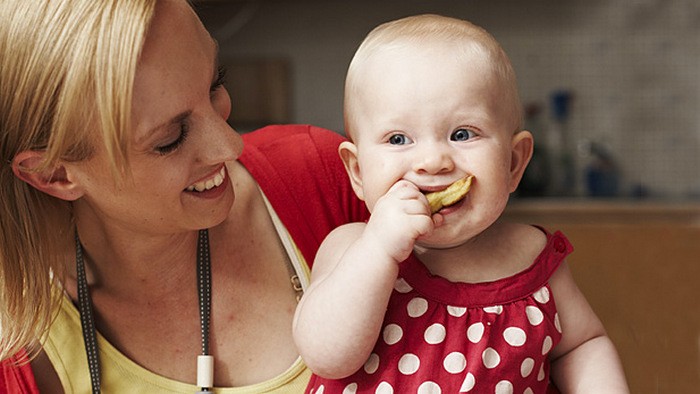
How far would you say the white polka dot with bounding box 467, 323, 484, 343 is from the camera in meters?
0.93

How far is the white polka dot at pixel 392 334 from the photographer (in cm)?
95

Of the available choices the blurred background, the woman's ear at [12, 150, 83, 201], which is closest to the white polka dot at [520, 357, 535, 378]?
the woman's ear at [12, 150, 83, 201]

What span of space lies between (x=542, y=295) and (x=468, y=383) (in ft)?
0.46

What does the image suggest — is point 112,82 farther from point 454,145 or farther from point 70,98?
point 454,145

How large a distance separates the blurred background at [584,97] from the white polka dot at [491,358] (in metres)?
2.00

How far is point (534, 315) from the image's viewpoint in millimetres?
961

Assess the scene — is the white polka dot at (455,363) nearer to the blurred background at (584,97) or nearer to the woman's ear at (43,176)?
the woman's ear at (43,176)

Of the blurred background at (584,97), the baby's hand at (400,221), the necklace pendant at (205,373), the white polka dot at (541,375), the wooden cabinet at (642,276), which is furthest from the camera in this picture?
the blurred background at (584,97)

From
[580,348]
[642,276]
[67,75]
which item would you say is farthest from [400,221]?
[642,276]

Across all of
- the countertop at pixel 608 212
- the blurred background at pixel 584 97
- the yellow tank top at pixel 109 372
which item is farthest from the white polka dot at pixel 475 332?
the countertop at pixel 608 212

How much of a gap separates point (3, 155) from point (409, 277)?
0.52 meters

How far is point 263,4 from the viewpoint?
3.76 metres

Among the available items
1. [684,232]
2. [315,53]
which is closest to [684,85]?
[684,232]

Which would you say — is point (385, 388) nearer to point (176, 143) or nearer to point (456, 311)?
point (456, 311)
